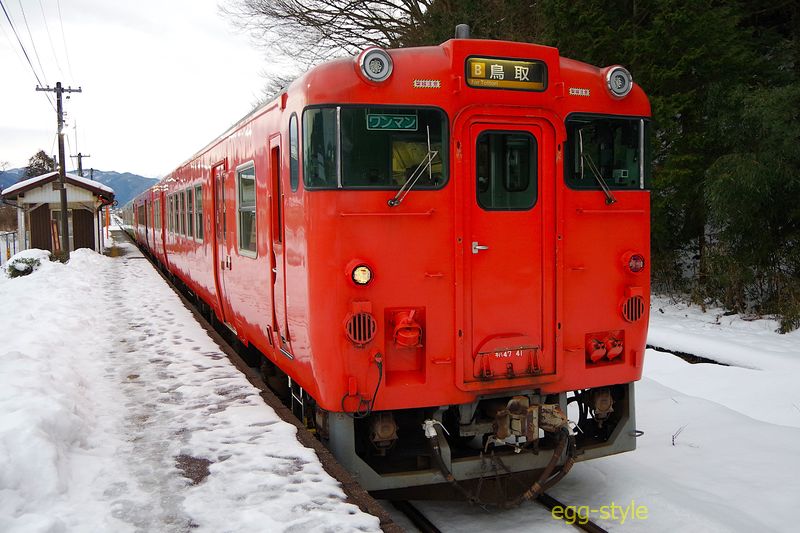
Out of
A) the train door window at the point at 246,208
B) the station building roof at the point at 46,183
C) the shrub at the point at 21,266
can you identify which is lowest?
the shrub at the point at 21,266

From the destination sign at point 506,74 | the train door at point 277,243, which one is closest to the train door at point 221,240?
the train door at point 277,243

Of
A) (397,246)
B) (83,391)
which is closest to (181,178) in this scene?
(83,391)

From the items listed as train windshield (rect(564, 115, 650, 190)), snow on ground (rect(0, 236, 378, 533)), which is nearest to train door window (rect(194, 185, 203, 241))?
snow on ground (rect(0, 236, 378, 533))

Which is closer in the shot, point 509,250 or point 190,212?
point 509,250

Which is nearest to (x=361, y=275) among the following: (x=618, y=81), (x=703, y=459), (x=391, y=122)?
(x=391, y=122)

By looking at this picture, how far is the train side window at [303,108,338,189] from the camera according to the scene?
4.26 m

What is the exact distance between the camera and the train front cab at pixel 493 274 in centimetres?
430

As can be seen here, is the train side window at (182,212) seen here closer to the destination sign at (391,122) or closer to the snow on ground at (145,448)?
the snow on ground at (145,448)

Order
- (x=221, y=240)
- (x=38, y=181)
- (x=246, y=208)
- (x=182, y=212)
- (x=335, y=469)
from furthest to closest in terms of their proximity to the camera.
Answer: (x=38, y=181), (x=182, y=212), (x=221, y=240), (x=246, y=208), (x=335, y=469)

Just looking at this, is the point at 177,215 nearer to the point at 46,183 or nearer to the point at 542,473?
the point at 542,473

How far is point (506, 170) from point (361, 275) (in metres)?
1.25

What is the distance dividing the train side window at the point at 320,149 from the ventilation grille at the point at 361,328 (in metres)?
0.84

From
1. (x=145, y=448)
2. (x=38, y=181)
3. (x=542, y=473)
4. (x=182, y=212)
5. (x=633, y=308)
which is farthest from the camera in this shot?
(x=38, y=181)

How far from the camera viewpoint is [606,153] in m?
4.93
